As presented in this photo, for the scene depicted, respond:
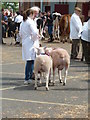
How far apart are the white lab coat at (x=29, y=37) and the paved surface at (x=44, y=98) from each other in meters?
0.79

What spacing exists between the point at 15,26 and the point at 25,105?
17349mm

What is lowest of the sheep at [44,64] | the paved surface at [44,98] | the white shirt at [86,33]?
Result: the paved surface at [44,98]

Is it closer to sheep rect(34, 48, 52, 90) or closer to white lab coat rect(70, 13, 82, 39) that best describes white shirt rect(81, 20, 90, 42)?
white lab coat rect(70, 13, 82, 39)

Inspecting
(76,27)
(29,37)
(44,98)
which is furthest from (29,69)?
(76,27)

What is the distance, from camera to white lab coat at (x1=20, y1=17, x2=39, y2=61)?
33.4 ft

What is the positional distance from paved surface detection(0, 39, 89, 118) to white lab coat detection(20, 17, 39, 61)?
79 centimetres

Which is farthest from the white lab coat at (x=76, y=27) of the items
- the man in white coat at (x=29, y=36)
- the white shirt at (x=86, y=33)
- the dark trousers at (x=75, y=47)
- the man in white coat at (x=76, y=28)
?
the man in white coat at (x=29, y=36)

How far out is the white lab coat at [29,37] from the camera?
1018 centimetres

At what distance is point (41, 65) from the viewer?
947 centimetres

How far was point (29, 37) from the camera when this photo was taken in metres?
10.3

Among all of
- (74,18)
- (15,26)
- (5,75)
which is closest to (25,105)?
(5,75)

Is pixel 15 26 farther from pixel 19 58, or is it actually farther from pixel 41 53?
pixel 41 53

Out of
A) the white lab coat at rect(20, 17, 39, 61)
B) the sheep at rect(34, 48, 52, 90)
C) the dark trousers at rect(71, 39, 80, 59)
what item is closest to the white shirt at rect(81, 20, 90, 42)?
the dark trousers at rect(71, 39, 80, 59)

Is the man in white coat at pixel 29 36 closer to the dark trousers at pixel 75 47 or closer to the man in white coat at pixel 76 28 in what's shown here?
the man in white coat at pixel 76 28
